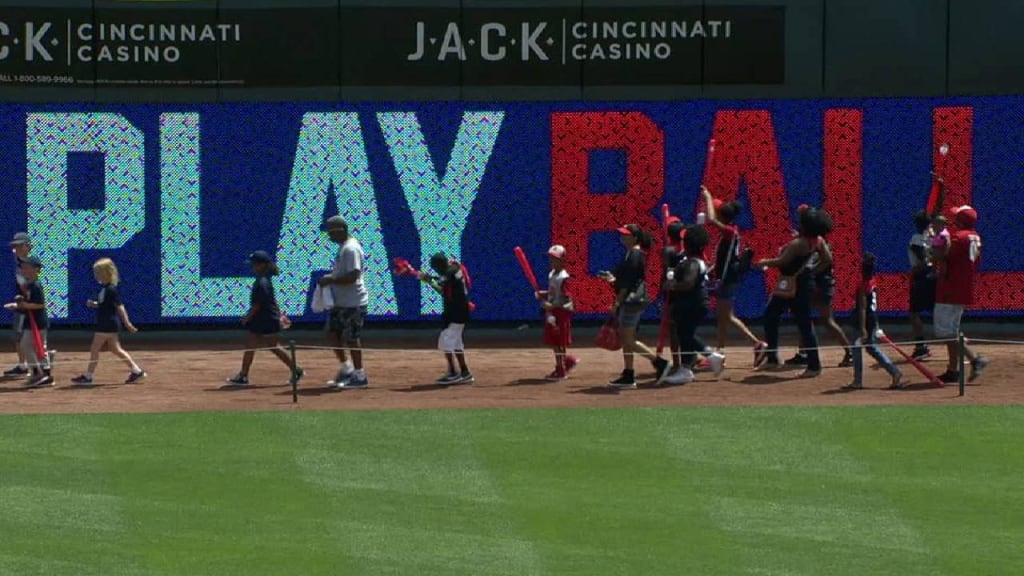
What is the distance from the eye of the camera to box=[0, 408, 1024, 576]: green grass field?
14492 mm

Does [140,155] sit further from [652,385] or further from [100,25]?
→ [652,385]

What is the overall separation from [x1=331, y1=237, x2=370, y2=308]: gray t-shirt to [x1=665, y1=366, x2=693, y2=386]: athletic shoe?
3.69 m

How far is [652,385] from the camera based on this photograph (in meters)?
24.4

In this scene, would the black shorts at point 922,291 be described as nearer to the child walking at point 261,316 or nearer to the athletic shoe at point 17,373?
the child walking at point 261,316

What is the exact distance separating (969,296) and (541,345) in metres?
7.89

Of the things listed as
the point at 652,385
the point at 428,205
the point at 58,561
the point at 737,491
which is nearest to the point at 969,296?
the point at 652,385

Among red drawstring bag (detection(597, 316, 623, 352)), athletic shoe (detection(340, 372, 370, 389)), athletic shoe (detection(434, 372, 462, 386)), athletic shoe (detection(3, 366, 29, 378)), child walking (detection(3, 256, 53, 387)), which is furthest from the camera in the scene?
athletic shoe (detection(3, 366, 29, 378))

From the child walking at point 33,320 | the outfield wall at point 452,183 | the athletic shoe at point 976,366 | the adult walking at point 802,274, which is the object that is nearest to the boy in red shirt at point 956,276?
the athletic shoe at point 976,366

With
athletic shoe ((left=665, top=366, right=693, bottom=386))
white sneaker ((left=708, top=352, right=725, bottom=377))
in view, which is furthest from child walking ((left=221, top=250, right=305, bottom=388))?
white sneaker ((left=708, top=352, right=725, bottom=377))

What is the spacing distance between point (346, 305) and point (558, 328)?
2.56m

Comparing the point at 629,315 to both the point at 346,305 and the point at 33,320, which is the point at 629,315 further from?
the point at 33,320

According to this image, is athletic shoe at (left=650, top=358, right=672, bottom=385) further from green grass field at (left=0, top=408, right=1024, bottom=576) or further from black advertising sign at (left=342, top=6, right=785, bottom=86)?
black advertising sign at (left=342, top=6, right=785, bottom=86)

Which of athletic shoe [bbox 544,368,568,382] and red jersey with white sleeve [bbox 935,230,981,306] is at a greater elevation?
red jersey with white sleeve [bbox 935,230,981,306]

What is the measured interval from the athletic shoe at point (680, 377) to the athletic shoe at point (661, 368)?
0.07 m
